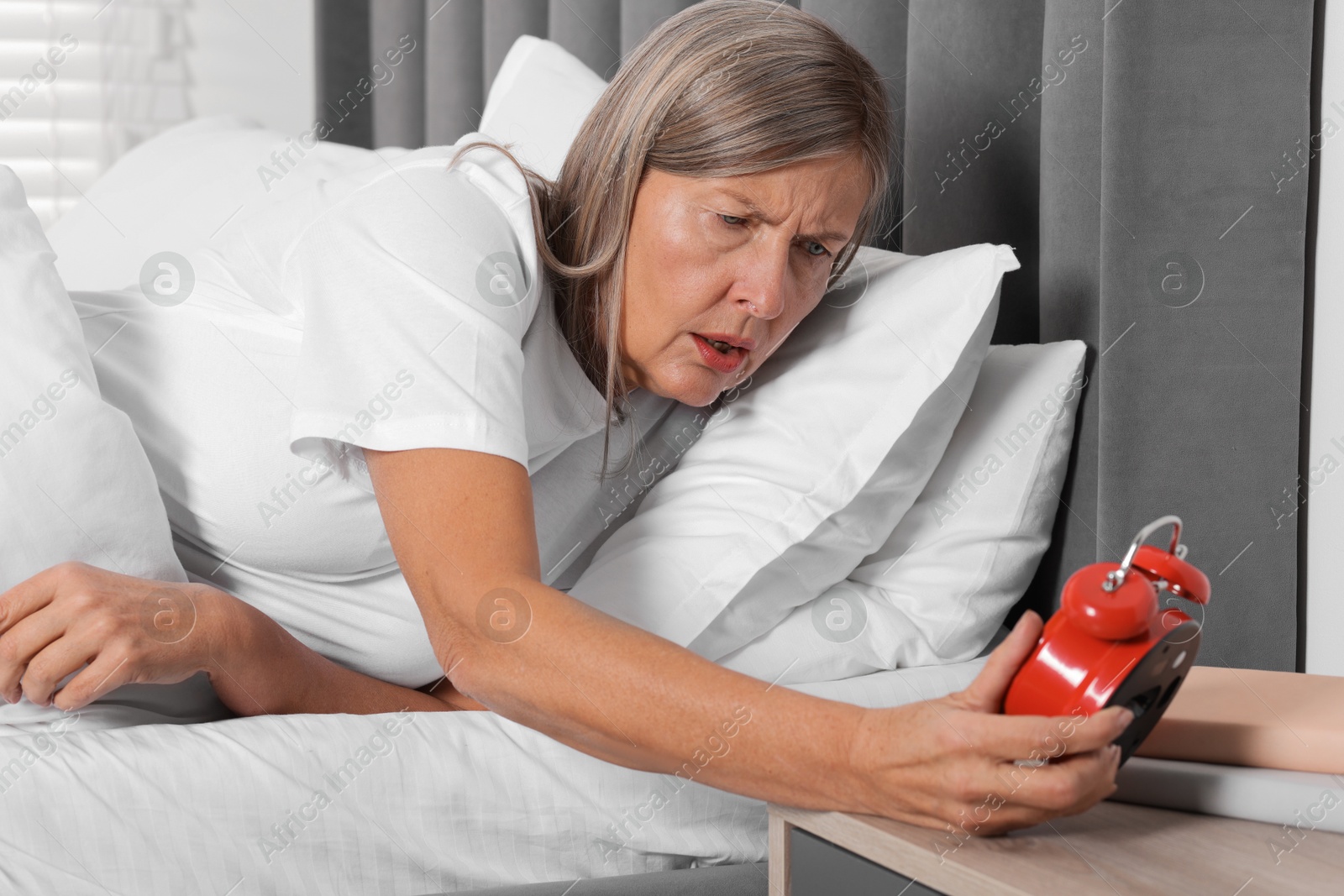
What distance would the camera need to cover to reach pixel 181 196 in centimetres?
149

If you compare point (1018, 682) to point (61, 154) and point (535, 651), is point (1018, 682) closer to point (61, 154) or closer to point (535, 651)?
point (535, 651)

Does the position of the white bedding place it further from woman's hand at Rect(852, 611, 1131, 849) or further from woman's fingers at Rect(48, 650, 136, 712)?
woman's hand at Rect(852, 611, 1131, 849)

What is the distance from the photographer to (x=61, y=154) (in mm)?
2529

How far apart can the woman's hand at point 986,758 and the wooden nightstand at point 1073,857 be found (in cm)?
2

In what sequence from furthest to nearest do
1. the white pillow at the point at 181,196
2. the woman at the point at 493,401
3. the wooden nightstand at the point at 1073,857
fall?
the white pillow at the point at 181,196 < the woman at the point at 493,401 < the wooden nightstand at the point at 1073,857

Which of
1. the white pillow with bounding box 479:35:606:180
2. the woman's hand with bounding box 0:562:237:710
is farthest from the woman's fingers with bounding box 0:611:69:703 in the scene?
the white pillow with bounding box 479:35:606:180

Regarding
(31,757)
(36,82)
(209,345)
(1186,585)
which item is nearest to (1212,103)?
(1186,585)

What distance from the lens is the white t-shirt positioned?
75cm

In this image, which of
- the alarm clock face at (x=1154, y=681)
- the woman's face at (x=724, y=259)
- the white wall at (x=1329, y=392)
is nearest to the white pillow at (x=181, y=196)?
the woman's face at (x=724, y=259)

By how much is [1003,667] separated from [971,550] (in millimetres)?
411

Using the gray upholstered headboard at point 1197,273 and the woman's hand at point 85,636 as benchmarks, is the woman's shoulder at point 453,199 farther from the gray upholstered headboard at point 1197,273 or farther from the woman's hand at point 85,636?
the gray upholstered headboard at point 1197,273

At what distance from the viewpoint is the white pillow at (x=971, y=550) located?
36.8 inches

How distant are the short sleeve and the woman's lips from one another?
5.9 inches

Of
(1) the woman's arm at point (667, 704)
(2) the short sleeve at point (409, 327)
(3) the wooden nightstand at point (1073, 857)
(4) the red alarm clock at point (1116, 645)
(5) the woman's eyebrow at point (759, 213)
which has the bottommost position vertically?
(3) the wooden nightstand at point (1073, 857)
